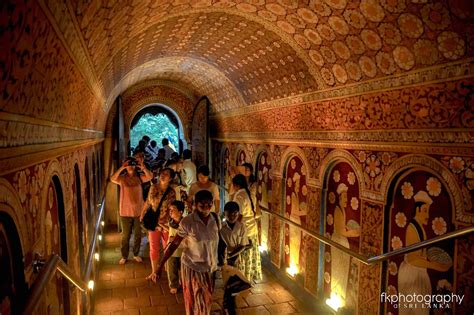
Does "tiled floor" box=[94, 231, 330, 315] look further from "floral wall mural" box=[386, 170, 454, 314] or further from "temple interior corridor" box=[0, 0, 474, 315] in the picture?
"floral wall mural" box=[386, 170, 454, 314]

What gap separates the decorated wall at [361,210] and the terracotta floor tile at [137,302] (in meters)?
2.83

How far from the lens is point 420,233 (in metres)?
4.28

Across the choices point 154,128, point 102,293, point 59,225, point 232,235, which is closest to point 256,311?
point 232,235

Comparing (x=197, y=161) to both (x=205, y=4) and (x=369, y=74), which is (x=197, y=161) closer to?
(x=205, y=4)

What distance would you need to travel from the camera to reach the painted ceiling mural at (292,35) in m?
3.37

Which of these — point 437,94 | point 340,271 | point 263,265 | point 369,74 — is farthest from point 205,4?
point 263,265

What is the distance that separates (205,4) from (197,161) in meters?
8.24

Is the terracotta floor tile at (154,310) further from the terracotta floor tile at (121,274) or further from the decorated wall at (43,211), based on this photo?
Answer: the decorated wall at (43,211)

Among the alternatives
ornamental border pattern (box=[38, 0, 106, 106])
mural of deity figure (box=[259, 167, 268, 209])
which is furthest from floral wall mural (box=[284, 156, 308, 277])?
ornamental border pattern (box=[38, 0, 106, 106])

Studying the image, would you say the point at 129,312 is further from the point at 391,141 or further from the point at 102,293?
the point at 391,141

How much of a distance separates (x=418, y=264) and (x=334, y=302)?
6.54 feet

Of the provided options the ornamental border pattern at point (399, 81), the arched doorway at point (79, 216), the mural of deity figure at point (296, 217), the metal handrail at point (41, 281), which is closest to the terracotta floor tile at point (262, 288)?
the mural of deity figure at point (296, 217)

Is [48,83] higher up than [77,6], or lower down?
lower down

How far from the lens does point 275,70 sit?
22.6ft
